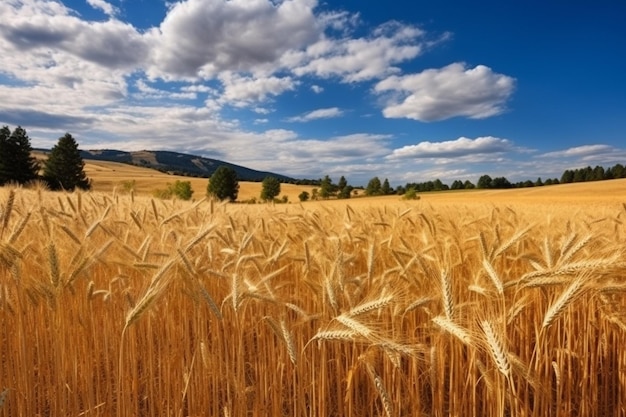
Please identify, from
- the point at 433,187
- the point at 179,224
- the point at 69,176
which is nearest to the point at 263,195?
the point at 69,176

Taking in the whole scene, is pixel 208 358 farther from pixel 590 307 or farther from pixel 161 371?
pixel 590 307

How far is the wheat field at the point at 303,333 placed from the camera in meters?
1.72

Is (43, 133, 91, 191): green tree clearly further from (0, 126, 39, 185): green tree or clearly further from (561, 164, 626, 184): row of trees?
(561, 164, 626, 184): row of trees

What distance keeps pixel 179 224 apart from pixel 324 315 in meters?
2.38

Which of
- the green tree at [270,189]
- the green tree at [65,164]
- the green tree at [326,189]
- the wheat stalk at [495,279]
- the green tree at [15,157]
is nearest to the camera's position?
the wheat stalk at [495,279]

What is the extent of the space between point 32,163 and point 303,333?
58.9 m

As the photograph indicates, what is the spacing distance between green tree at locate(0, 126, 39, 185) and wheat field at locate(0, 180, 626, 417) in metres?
53.5

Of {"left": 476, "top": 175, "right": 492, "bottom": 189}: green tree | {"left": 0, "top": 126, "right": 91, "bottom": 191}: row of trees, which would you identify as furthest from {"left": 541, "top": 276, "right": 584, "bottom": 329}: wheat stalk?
{"left": 476, "top": 175, "right": 492, "bottom": 189}: green tree

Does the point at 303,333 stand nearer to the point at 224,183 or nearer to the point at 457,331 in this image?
the point at 457,331

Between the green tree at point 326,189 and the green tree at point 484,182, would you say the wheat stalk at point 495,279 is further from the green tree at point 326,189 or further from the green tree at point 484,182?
the green tree at point 484,182

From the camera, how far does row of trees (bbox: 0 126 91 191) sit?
46.2 meters

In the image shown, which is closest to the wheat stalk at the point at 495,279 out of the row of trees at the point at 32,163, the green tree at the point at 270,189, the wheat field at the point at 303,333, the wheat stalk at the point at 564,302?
the wheat field at the point at 303,333

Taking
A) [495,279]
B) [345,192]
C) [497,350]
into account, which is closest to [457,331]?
[497,350]

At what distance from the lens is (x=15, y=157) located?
47.1 m
